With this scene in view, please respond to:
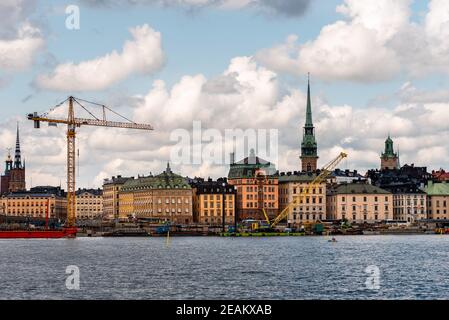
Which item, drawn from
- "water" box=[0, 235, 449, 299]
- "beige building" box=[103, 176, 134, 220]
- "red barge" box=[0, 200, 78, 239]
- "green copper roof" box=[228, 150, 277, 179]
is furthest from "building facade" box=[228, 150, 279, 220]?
"water" box=[0, 235, 449, 299]

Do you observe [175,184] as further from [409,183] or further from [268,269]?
[268,269]

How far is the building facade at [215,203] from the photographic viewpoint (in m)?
157

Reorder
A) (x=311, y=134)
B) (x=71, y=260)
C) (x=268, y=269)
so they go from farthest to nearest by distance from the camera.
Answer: (x=311, y=134) → (x=71, y=260) → (x=268, y=269)

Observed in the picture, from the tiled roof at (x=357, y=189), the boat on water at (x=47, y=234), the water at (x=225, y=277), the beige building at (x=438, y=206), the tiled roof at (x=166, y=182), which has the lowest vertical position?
the water at (x=225, y=277)

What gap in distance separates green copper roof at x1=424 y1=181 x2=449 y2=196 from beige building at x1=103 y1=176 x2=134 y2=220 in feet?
190

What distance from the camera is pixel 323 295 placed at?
38.8 meters

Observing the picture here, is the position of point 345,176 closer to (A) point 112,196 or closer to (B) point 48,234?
(A) point 112,196

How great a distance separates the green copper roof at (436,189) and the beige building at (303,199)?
68.1 feet

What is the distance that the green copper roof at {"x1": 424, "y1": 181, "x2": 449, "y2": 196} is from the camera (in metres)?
167

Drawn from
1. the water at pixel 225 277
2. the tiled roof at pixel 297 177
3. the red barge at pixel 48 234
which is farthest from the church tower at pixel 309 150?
the water at pixel 225 277

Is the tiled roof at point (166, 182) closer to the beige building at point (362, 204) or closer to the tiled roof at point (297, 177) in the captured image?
the tiled roof at point (297, 177)

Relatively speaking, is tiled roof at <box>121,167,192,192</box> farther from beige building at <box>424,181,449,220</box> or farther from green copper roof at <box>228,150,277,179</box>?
beige building at <box>424,181,449,220</box>
